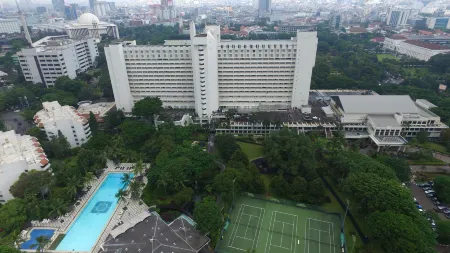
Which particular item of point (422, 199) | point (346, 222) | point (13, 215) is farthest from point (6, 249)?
point (422, 199)

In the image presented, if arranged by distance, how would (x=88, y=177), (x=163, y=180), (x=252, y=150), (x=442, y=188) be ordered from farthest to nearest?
(x=252, y=150) < (x=88, y=177) < (x=163, y=180) < (x=442, y=188)

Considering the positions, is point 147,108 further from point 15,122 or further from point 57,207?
point 15,122

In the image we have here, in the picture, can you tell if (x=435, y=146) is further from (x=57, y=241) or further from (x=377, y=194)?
(x=57, y=241)

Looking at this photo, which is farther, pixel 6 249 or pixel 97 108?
pixel 97 108

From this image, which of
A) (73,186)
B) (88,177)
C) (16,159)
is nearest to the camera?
(16,159)

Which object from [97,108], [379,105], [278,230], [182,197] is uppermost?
[379,105]

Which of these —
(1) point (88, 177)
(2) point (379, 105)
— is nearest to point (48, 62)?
(1) point (88, 177)

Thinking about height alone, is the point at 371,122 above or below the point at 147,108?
below

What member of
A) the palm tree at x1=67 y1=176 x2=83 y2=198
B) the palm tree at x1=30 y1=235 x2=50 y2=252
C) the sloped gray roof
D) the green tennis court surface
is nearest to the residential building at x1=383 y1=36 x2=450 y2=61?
the sloped gray roof

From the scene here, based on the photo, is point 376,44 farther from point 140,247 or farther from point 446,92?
point 140,247
